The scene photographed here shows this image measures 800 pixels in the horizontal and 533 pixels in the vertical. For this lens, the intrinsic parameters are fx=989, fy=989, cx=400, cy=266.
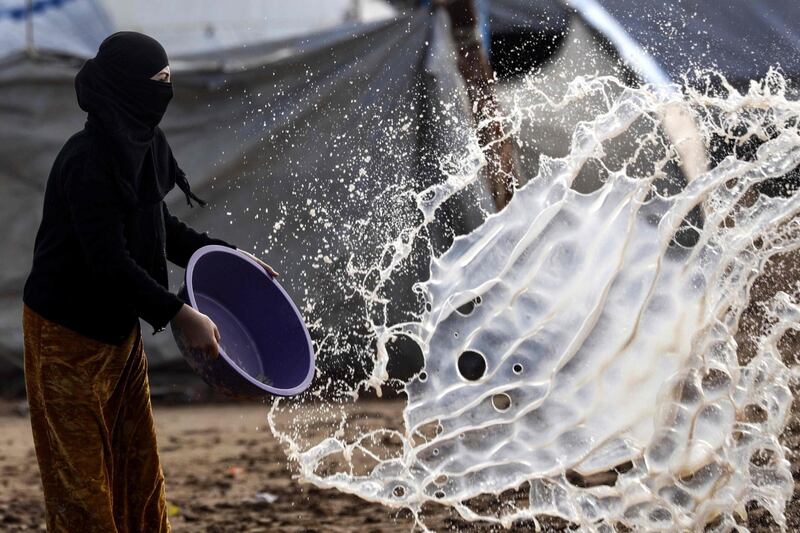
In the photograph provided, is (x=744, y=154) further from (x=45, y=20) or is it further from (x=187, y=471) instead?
(x=45, y=20)

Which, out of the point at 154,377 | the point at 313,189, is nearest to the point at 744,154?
the point at 313,189

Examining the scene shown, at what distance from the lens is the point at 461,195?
4754 mm

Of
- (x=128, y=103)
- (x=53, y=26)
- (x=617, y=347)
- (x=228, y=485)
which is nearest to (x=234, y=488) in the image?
(x=228, y=485)

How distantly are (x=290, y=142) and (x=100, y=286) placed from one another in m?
3.15

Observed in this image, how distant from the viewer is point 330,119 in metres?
5.41

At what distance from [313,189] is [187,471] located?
1.53 metres

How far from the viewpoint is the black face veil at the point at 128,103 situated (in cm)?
239

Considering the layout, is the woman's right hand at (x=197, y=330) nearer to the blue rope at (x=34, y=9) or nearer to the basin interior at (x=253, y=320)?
the basin interior at (x=253, y=320)

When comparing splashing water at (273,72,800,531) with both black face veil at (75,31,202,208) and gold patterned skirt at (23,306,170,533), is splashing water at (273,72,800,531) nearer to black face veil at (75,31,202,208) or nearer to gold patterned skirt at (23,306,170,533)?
gold patterned skirt at (23,306,170,533)

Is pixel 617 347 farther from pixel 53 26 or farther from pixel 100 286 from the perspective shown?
pixel 53 26

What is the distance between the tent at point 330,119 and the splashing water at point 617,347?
773mm

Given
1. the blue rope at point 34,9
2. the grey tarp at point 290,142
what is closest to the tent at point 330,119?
the grey tarp at point 290,142

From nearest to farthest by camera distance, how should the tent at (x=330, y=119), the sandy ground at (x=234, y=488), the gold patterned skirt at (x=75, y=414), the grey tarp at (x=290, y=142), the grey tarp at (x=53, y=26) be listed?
the gold patterned skirt at (x=75, y=414) → the sandy ground at (x=234, y=488) → the tent at (x=330, y=119) → the grey tarp at (x=290, y=142) → the grey tarp at (x=53, y=26)

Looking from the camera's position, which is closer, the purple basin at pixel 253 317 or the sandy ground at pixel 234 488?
the purple basin at pixel 253 317
